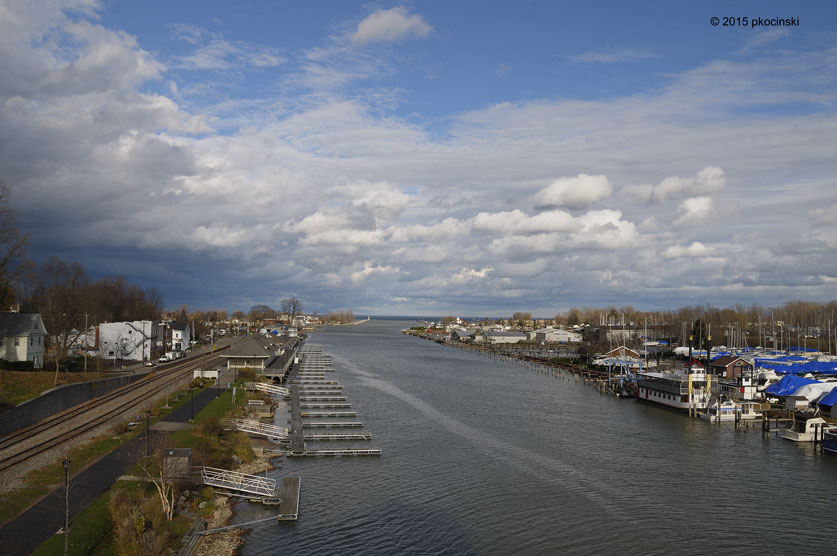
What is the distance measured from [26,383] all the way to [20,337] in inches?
507

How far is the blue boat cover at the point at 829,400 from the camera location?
55169 millimetres

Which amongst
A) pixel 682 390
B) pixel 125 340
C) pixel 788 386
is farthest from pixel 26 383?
pixel 788 386

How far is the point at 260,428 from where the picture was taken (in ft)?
145

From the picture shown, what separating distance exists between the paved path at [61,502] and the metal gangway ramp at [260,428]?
8.87m

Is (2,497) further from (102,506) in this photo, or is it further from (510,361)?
(510,361)

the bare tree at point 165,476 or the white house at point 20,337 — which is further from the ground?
the white house at point 20,337

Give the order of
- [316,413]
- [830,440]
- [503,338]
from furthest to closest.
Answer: [503,338] → [316,413] → [830,440]

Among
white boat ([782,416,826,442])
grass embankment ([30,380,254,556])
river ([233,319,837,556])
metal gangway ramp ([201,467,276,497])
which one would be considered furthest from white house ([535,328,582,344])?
grass embankment ([30,380,254,556])

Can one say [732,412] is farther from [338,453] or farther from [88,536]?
[88,536]

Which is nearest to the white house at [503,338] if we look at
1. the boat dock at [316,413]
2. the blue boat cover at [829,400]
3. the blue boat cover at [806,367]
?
the boat dock at [316,413]

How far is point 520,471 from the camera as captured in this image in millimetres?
37938

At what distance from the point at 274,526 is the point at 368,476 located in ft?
31.1

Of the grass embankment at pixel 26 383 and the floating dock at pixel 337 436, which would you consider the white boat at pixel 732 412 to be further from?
the grass embankment at pixel 26 383

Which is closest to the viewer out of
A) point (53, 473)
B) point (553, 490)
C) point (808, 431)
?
point (53, 473)
